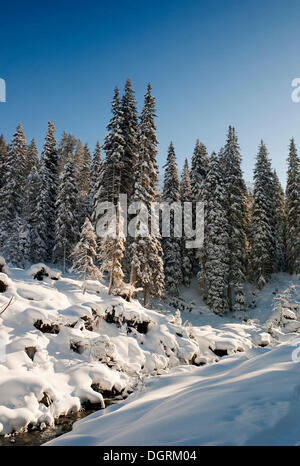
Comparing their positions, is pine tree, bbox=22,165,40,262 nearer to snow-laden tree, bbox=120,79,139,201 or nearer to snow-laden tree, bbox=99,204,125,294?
snow-laden tree, bbox=120,79,139,201

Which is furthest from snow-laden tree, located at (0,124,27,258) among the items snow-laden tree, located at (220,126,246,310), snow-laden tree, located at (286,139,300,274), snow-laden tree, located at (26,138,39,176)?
snow-laden tree, located at (286,139,300,274)

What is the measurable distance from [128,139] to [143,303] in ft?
51.7

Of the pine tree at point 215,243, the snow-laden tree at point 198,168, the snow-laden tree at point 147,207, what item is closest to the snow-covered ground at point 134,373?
the snow-laden tree at point 147,207

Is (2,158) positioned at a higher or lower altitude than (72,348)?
higher

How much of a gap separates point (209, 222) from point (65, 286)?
19.7 m

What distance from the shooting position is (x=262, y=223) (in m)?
34.5

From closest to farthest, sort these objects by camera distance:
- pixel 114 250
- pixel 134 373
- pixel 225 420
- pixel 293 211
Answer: pixel 225 420
pixel 134 373
pixel 114 250
pixel 293 211

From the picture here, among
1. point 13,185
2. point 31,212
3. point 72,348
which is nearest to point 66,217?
point 31,212

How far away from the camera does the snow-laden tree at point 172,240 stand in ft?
106

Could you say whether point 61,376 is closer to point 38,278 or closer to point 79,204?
point 38,278

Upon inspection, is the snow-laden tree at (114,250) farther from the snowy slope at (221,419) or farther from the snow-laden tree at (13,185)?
the snow-laden tree at (13,185)

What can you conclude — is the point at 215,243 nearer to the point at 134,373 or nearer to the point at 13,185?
the point at 134,373

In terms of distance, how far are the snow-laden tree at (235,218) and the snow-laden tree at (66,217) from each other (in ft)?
59.6
